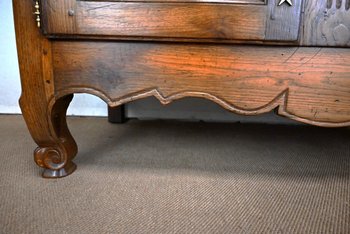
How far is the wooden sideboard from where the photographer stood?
600mm

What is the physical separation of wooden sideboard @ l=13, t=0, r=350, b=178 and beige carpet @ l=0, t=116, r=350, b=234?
189mm

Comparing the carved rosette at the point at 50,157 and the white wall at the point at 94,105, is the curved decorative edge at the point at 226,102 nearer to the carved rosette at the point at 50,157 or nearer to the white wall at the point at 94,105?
the carved rosette at the point at 50,157

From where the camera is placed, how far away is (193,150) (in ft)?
3.25

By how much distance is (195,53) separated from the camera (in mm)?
644

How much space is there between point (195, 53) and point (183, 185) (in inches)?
12.5

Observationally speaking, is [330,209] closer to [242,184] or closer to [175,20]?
[242,184]

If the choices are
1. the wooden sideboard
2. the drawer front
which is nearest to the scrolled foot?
the wooden sideboard

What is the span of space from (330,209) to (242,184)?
0.65 feet

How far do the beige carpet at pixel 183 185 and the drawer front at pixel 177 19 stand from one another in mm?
350

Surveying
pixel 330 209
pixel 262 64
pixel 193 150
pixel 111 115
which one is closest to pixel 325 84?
pixel 262 64

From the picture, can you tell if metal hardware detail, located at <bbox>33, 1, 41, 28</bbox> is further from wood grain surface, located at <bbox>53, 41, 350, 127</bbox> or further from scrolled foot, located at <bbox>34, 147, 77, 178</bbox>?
scrolled foot, located at <bbox>34, 147, 77, 178</bbox>

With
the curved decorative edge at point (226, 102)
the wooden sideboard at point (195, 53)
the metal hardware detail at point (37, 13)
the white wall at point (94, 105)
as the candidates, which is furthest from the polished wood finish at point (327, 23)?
the white wall at point (94, 105)

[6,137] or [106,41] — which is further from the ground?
[106,41]

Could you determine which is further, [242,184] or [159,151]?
[159,151]
